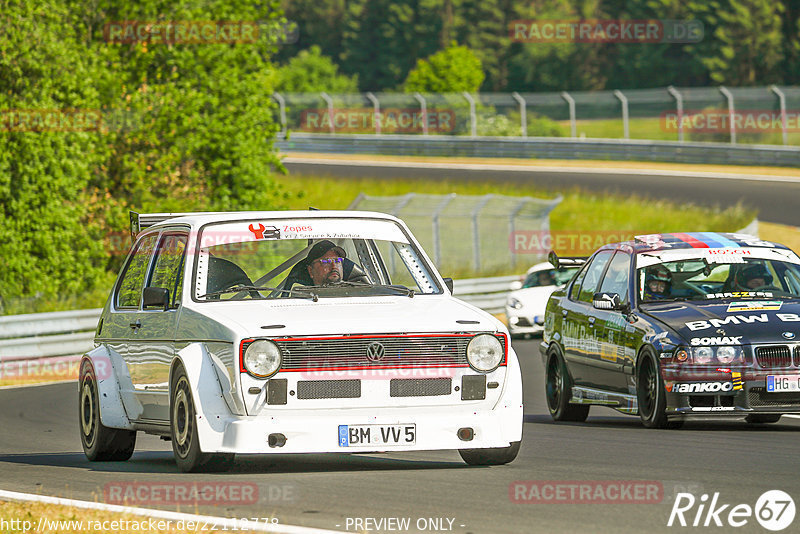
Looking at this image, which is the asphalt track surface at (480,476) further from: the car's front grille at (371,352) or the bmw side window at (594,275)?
the bmw side window at (594,275)

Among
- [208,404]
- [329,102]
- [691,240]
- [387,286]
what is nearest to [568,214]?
[329,102]

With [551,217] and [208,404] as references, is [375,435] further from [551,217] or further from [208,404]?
[551,217]

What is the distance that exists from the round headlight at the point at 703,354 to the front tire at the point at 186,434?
4.16 m

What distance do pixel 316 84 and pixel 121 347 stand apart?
9140 centimetres

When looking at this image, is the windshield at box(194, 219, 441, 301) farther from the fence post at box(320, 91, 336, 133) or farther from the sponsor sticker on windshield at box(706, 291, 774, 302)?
the fence post at box(320, 91, 336, 133)

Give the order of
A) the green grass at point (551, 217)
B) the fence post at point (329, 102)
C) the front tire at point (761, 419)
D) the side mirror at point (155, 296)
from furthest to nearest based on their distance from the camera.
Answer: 1. the fence post at point (329, 102)
2. the green grass at point (551, 217)
3. the front tire at point (761, 419)
4. the side mirror at point (155, 296)

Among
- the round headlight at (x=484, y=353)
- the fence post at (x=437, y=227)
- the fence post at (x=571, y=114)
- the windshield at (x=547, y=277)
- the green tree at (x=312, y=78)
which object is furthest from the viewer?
the green tree at (x=312, y=78)

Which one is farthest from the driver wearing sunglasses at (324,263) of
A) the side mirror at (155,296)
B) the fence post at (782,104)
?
the fence post at (782,104)

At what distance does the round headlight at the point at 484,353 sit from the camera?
8.80 meters

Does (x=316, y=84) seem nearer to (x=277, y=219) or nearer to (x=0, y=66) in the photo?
(x=0, y=66)

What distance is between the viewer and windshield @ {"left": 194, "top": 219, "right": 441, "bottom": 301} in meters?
9.62

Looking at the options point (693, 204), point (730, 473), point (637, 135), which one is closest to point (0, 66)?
point (693, 204)

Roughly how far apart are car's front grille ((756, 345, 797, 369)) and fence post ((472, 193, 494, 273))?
76.1 feet

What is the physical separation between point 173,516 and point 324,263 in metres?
3.11
